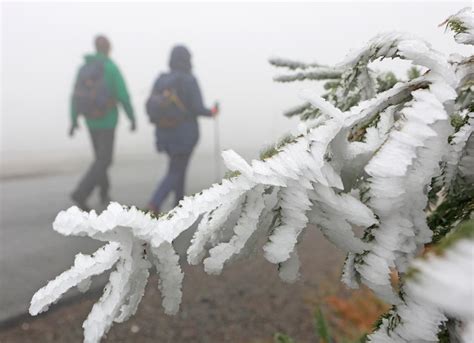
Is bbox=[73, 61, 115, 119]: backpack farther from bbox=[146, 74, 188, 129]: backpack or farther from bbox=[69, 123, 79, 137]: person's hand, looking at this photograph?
bbox=[146, 74, 188, 129]: backpack

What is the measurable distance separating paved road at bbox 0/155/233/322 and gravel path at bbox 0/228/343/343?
12.7 inches

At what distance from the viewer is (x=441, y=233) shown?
2.34 ft

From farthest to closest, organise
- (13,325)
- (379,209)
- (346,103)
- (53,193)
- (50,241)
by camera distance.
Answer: (53,193) → (50,241) → (13,325) → (346,103) → (379,209)

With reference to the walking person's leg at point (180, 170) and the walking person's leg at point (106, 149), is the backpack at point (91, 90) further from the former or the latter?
the walking person's leg at point (180, 170)

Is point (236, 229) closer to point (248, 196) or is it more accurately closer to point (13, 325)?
point (248, 196)

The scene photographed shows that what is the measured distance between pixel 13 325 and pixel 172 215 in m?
3.80

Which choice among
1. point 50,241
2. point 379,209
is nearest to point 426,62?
point 379,209

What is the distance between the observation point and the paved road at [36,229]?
467 centimetres

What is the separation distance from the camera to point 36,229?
6941 millimetres

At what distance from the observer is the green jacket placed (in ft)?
24.1

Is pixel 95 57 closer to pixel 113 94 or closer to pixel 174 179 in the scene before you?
pixel 113 94

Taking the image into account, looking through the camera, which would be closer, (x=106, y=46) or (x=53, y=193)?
(x=106, y=46)

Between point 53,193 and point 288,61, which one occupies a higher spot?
point 288,61

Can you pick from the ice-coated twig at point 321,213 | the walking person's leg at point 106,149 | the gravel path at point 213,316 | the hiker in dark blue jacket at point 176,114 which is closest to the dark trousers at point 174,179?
the hiker in dark blue jacket at point 176,114
